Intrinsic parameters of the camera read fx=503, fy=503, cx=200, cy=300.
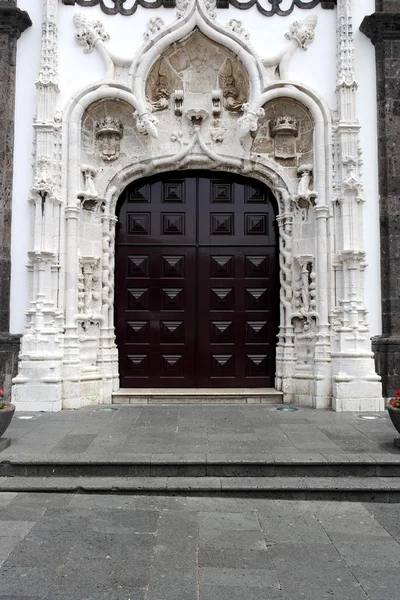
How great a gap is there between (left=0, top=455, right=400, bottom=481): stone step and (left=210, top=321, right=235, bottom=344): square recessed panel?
161 inches

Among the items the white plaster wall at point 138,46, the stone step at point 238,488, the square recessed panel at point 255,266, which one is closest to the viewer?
the stone step at point 238,488

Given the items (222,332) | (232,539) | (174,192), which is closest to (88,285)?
(174,192)

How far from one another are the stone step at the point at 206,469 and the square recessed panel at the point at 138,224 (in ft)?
16.3

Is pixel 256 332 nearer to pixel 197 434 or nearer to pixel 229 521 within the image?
pixel 197 434

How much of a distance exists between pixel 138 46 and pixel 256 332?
534 centimetres

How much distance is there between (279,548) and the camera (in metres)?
3.55

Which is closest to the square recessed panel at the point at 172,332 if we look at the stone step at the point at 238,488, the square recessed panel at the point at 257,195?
the square recessed panel at the point at 257,195

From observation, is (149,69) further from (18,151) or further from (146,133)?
(18,151)

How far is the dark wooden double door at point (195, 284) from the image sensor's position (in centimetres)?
893

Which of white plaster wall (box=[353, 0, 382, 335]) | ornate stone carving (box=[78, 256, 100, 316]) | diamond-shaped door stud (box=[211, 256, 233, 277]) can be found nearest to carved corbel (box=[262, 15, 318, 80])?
white plaster wall (box=[353, 0, 382, 335])

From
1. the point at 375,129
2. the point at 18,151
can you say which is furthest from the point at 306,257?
the point at 18,151

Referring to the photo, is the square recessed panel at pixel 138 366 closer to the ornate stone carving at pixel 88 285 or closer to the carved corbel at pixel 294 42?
the ornate stone carving at pixel 88 285

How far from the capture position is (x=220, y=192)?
30.0 ft

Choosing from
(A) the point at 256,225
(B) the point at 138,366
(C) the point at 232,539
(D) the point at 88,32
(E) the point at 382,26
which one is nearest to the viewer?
(C) the point at 232,539
